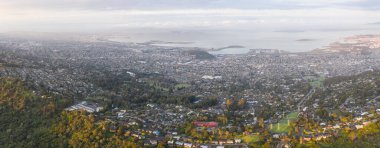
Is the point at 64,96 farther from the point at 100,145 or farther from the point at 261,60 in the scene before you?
the point at 261,60

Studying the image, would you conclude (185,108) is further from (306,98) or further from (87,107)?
(306,98)

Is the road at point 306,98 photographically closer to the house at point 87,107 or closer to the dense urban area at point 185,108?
the dense urban area at point 185,108

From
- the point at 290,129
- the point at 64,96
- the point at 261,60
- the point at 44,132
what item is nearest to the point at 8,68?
the point at 64,96

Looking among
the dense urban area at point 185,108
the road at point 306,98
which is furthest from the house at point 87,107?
the road at point 306,98

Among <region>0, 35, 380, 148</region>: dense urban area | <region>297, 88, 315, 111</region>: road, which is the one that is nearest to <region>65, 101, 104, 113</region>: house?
<region>0, 35, 380, 148</region>: dense urban area

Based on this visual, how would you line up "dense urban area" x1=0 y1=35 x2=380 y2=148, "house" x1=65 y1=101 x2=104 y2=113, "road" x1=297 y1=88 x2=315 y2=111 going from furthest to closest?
"road" x1=297 y1=88 x2=315 y2=111 < "house" x1=65 y1=101 x2=104 y2=113 < "dense urban area" x1=0 y1=35 x2=380 y2=148

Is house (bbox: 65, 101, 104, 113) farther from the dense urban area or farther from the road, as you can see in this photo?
the road

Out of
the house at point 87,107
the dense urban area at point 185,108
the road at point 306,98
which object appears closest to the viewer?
the dense urban area at point 185,108

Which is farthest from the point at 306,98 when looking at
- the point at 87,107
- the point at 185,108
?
the point at 87,107

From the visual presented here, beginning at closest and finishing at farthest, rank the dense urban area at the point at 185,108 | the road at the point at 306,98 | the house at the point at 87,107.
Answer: the dense urban area at the point at 185,108 < the house at the point at 87,107 < the road at the point at 306,98
